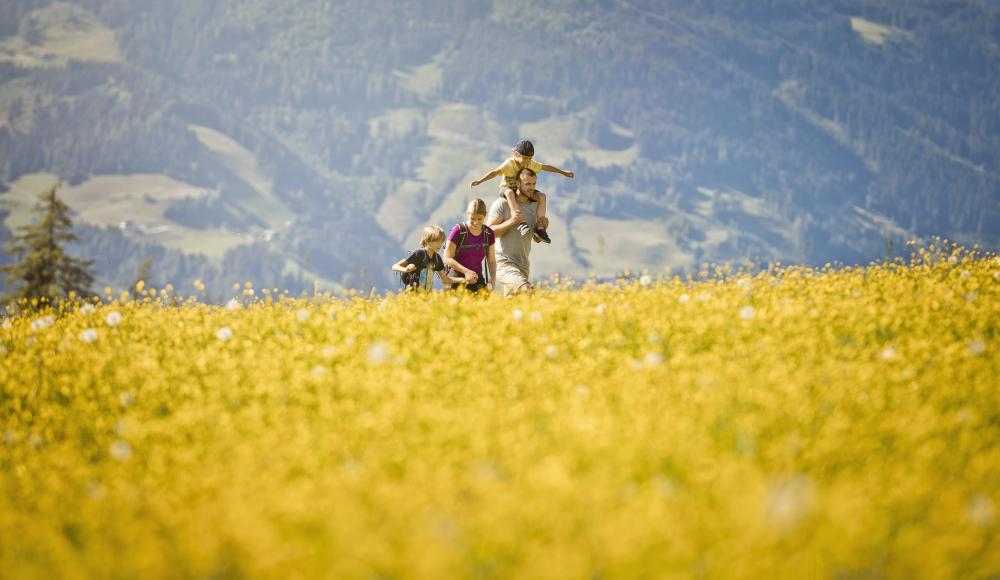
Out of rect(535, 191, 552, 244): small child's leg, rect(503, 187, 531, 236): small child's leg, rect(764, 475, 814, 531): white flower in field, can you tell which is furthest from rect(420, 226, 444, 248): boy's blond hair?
rect(764, 475, 814, 531): white flower in field

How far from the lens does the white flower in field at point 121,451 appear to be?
214 inches

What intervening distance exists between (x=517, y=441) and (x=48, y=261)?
177 ft

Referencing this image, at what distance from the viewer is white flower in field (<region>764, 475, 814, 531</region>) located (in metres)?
3.82

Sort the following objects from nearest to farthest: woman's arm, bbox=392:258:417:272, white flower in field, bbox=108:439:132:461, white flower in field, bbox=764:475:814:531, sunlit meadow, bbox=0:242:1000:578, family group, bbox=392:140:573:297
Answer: white flower in field, bbox=764:475:814:531
sunlit meadow, bbox=0:242:1000:578
white flower in field, bbox=108:439:132:461
woman's arm, bbox=392:258:417:272
family group, bbox=392:140:573:297

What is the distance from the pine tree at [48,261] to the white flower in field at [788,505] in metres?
53.1

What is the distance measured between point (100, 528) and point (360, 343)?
362cm

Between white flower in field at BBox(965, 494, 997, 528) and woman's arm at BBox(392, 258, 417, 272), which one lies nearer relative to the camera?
white flower in field at BBox(965, 494, 997, 528)

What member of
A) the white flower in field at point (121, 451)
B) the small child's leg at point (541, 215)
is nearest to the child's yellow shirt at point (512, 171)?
the small child's leg at point (541, 215)

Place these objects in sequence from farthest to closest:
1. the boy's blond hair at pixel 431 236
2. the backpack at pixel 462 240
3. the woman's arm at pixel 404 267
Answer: the boy's blond hair at pixel 431 236 → the backpack at pixel 462 240 → the woman's arm at pixel 404 267

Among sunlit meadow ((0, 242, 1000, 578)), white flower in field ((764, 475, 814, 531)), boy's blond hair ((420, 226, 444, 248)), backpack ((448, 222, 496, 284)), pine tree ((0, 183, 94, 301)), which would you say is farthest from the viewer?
pine tree ((0, 183, 94, 301))

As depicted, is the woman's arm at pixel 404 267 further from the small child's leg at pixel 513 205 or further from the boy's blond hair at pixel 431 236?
the small child's leg at pixel 513 205

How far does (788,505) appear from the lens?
12.5ft

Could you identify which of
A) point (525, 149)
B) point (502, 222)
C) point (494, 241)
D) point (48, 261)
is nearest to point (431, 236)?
point (494, 241)

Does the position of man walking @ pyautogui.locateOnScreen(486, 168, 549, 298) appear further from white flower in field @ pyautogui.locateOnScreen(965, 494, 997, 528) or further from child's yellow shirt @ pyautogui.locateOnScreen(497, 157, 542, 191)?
white flower in field @ pyautogui.locateOnScreen(965, 494, 997, 528)
